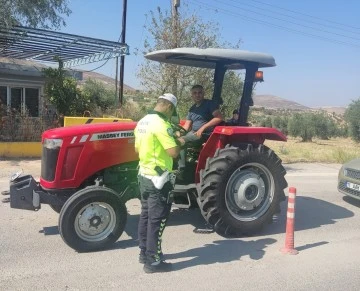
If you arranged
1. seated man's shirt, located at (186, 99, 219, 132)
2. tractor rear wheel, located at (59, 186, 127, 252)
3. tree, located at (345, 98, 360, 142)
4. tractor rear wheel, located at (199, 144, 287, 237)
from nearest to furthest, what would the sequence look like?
tractor rear wheel, located at (59, 186, 127, 252), tractor rear wheel, located at (199, 144, 287, 237), seated man's shirt, located at (186, 99, 219, 132), tree, located at (345, 98, 360, 142)

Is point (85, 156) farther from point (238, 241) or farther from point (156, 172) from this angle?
point (238, 241)

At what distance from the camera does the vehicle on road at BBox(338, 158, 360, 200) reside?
8.02 m

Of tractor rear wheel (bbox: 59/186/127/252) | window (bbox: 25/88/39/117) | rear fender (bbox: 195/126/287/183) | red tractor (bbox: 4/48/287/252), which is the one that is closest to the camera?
tractor rear wheel (bbox: 59/186/127/252)

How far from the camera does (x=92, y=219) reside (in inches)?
200

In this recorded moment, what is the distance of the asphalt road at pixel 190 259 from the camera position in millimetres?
4387

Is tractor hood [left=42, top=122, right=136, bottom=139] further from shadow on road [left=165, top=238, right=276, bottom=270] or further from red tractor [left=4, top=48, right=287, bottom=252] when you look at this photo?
shadow on road [left=165, top=238, right=276, bottom=270]

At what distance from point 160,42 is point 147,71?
3.50ft

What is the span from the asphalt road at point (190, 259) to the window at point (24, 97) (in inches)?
468

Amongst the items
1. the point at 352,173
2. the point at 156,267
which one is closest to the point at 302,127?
the point at 352,173

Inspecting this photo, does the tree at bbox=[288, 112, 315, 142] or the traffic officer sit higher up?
the traffic officer

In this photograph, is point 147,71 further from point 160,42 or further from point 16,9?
point 16,9

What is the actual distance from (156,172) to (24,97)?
1513 centimetres

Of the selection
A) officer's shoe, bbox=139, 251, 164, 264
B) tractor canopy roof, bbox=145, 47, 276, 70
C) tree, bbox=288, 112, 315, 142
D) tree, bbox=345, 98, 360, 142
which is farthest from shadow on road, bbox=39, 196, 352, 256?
tree, bbox=288, 112, 315, 142

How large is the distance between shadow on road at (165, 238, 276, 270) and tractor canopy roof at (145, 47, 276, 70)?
2.39 metres
